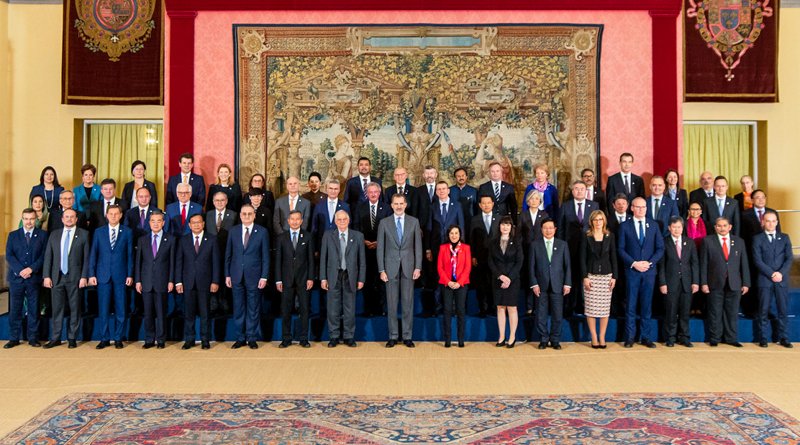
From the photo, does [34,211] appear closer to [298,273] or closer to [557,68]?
[298,273]

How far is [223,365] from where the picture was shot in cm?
664

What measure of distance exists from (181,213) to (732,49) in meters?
7.65

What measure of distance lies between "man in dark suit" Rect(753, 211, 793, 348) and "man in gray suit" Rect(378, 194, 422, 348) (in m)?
3.45

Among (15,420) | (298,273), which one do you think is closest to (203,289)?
(298,273)

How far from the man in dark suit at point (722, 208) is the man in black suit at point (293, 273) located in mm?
4370

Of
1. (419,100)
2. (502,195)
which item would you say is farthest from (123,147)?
(502,195)


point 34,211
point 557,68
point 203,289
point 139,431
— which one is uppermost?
→ point 557,68

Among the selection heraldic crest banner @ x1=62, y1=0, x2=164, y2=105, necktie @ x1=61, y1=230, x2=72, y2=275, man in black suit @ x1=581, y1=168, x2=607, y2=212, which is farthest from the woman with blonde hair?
heraldic crest banner @ x1=62, y1=0, x2=164, y2=105

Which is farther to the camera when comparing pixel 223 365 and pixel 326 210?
pixel 326 210

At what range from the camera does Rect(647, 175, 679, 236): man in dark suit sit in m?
7.86

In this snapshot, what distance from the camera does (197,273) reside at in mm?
7410

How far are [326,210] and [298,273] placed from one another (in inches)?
34.4

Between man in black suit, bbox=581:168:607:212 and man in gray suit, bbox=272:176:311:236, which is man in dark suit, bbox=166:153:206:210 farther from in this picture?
man in black suit, bbox=581:168:607:212

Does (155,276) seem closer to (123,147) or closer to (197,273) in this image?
(197,273)
